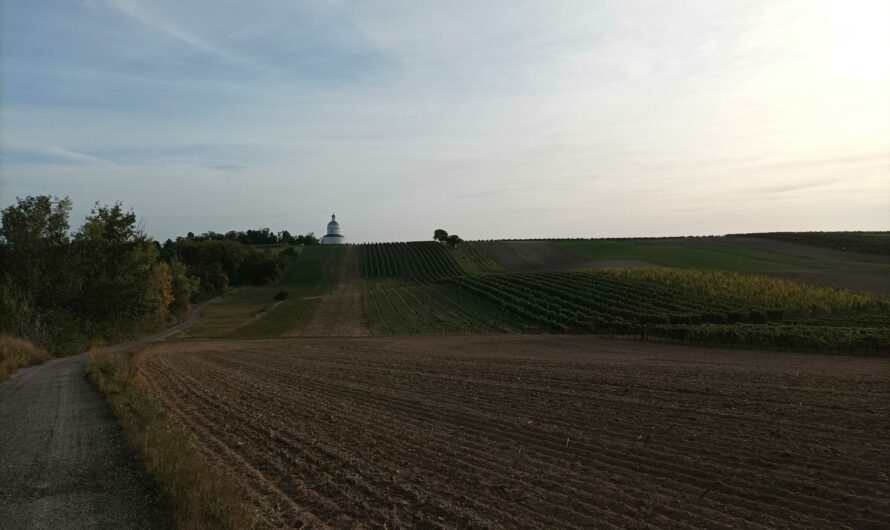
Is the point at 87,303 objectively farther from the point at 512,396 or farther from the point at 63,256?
the point at 512,396

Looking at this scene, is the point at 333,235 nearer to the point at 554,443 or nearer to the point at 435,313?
the point at 435,313

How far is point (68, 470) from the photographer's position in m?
10.4

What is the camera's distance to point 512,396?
18.1 metres

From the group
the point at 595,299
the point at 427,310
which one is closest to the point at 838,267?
the point at 595,299

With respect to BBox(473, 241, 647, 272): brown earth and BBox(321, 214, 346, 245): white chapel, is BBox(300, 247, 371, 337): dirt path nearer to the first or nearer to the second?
BBox(473, 241, 647, 272): brown earth

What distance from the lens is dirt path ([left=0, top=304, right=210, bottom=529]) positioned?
328 inches

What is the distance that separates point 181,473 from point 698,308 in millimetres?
48236

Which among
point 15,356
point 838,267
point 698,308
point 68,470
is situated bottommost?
point 698,308

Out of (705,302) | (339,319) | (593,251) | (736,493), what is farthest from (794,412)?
(593,251)

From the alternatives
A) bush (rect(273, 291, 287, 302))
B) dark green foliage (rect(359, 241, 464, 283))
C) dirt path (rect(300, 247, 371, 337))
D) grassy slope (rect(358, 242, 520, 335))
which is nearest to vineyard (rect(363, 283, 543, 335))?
grassy slope (rect(358, 242, 520, 335))

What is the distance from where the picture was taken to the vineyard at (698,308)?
35562 millimetres

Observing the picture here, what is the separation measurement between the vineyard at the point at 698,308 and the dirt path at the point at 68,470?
108ft

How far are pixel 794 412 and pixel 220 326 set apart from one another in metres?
53.7

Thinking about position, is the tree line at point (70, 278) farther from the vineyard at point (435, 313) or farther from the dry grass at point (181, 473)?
the dry grass at point (181, 473)
